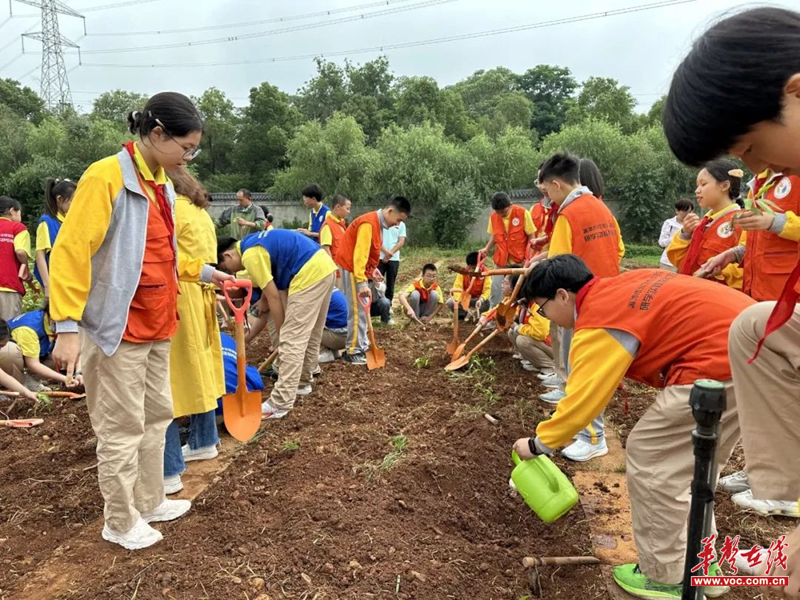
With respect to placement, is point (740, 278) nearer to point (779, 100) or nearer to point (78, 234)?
point (779, 100)

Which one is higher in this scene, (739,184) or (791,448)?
(739,184)

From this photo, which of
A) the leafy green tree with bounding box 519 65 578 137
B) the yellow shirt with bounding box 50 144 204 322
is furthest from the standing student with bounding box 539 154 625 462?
the leafy green tree with bounding box 519 65 578 137

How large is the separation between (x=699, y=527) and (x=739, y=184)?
3269mm

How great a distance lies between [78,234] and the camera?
89.8 inches

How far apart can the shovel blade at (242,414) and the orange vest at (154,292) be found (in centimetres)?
108

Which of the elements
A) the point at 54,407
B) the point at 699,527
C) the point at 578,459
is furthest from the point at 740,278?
the point at 54,407

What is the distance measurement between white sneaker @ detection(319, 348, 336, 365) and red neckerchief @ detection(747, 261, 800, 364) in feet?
16.6

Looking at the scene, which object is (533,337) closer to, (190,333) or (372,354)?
(372,354)

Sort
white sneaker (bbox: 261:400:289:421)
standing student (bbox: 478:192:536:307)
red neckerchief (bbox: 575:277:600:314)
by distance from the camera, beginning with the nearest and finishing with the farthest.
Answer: red neckerchief (bbox: 575:277:600:314) < white sneaker (bbox: 261:400:289:421) < standing student (bbox: 478:192:536:307)

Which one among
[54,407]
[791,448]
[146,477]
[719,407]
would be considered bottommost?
[54,407]

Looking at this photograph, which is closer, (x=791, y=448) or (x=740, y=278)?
(x=791, y=448)

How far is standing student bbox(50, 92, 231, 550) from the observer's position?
2.29 meters

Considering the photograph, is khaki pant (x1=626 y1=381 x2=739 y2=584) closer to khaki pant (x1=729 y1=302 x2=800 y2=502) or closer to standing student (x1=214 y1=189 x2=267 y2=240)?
khaki pant (x1=729 y1=302 x2=800 y2=502)

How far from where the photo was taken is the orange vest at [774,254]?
2875mm
